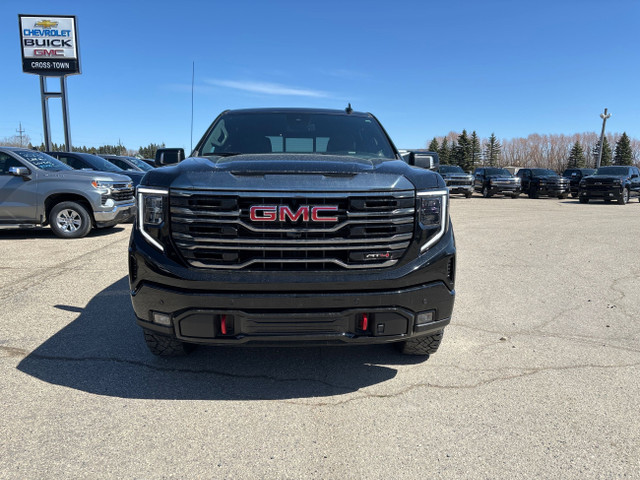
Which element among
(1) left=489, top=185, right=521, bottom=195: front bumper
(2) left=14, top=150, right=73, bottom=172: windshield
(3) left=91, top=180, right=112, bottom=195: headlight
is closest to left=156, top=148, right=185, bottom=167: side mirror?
(3) left=91, top=180, right=112, bottom=195: headlight

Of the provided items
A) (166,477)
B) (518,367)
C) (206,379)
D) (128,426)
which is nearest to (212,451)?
(166,477)

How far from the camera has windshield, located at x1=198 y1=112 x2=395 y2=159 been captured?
4059 millimetres

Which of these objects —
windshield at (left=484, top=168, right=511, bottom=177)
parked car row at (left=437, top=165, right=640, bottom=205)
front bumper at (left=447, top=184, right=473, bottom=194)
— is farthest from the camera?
windshield at (left=484, top=168, right=511, bottom=177)

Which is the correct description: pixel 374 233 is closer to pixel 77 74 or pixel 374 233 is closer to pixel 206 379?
pixel 206 379

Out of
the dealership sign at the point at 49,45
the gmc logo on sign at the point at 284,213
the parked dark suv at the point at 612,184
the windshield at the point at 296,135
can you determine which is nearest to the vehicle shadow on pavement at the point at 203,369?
the gmc logo on sign at the point at 284,213

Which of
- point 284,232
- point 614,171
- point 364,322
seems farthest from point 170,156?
point 614,171

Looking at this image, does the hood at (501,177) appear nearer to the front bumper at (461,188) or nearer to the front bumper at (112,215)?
the front bumper at (461,188)

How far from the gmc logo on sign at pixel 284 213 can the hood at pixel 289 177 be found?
0.11 meters

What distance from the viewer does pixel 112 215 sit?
9.57 meters

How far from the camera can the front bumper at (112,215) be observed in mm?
9414

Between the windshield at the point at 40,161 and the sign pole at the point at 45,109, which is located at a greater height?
the sign pole at the point at 45,109

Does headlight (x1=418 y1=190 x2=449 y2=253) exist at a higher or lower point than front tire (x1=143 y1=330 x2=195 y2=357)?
higher

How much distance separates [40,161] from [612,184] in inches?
899

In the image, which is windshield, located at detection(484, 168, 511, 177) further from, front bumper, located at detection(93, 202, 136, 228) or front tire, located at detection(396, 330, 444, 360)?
front tire, located at detection(396, 330, 444, 360)
